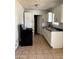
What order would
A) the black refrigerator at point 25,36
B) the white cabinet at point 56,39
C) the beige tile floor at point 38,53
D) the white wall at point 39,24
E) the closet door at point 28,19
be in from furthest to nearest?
the white wall at point 39,24 → the closet door at point 28,19 → the black refrigerator at point 25,36 → the white cabinet at point 56,39 → the beige tile floor at point 38,53

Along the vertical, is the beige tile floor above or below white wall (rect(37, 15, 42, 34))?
below

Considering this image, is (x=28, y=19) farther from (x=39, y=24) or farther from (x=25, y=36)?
(x=25, y=36)

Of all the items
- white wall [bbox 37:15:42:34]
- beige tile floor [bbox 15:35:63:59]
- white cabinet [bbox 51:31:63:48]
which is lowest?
beige tile floor [bbox 15:35:63:59]

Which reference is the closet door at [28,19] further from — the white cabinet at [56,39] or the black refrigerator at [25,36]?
the white cabinet at [56,39]

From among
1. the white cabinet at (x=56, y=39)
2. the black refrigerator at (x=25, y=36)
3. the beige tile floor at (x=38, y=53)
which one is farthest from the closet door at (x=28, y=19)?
the beige tile floor at (x=38, y=53)

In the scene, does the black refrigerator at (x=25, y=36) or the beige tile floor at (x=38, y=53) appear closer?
the beige tile floor at (x=38, y=53)

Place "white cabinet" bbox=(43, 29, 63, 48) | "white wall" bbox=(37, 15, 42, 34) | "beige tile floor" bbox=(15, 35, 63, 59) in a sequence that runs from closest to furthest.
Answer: "beige tile floor" bbox=(15, 35, 63, 59), "white cabinet" bbox=(43, 29, 63, 48), "white wall" bbox=(37, 15, 42, 34)

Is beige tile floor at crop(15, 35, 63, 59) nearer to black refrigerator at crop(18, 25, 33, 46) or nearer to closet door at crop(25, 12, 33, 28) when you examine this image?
black refrigerator at crop(18, 25, 33, 46)

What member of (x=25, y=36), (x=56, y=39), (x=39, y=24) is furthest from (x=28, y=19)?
(x=56, y=39)

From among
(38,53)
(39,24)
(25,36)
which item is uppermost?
(39,24)

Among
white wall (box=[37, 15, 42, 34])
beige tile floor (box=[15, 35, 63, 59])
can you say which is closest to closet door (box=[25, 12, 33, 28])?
white wall (box=[37, 15, 42, 34])

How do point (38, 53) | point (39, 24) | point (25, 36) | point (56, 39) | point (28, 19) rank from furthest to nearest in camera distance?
point (39, 24) → point (28, 19) → point (25, 36) → point (56, 39) → point (38, 53)

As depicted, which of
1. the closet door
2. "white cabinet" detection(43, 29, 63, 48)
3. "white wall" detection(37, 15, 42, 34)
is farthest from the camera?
"white wall" detection(37, 15, 42, 34)
